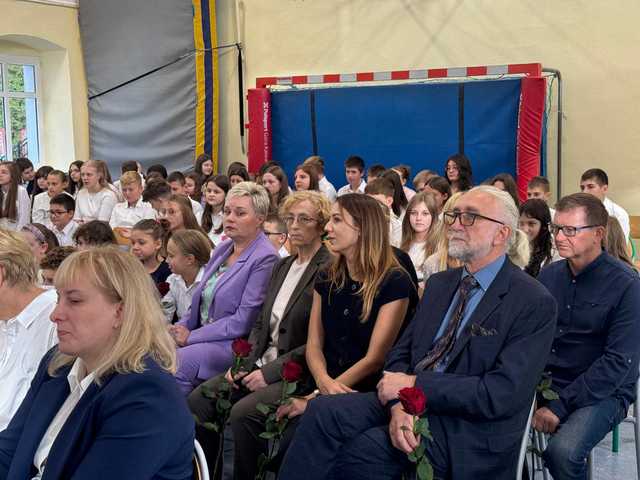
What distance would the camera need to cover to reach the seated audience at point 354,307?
334cm

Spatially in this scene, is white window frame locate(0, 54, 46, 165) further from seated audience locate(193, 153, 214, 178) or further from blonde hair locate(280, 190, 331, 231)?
blonde hair locate(280, 190, 331, 231)

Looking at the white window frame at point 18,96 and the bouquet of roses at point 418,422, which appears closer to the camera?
the bouquet of roses at point 418,422

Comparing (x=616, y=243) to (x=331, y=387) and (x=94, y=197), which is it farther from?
(x=94, y=197)

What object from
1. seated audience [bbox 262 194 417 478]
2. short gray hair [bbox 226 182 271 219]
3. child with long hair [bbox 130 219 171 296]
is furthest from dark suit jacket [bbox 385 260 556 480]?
child with long hair [bbox 130 219 171 296]

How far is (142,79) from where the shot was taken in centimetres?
1255

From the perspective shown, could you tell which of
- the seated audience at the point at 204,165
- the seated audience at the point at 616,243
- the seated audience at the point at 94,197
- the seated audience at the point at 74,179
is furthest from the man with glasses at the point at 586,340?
the seated audience at the point at 204,165

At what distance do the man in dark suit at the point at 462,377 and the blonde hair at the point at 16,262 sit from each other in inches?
45.5

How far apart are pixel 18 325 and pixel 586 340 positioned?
220 cm

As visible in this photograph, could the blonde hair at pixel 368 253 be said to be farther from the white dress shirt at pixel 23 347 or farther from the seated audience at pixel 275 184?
the seated audience at pixel 275 184

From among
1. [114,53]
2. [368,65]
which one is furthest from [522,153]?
[114,53]

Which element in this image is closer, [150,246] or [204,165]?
[150,246]

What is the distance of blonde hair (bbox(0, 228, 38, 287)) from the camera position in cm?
291

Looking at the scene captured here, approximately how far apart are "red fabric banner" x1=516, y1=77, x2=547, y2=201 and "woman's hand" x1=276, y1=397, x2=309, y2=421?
5.88 meters

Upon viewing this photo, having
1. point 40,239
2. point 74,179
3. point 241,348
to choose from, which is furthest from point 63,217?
point 241,348
